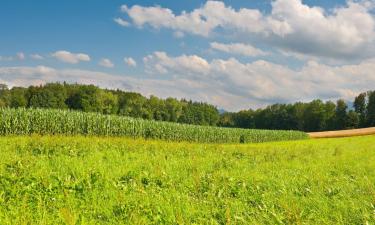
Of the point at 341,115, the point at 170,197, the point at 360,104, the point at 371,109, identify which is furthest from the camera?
the point at 360,104

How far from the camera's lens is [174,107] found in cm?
15125

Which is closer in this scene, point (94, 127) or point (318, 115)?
point (94, 127)

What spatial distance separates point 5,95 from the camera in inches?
5153

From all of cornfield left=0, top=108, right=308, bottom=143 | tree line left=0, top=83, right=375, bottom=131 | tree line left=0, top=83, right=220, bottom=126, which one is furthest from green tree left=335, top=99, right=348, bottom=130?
cornfield left=0, top=108, right=308, bottom=143

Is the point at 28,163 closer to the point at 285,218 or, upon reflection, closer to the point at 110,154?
the point at 110,154

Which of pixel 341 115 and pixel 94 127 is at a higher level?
pixel 341 115

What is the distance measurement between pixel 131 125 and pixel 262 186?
1288 inches

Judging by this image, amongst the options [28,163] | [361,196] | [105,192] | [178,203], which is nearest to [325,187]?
[361,196]

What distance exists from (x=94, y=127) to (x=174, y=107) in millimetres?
113581

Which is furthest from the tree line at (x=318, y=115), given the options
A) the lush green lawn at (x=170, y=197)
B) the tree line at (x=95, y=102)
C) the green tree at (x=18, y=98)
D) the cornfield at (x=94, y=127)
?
the lush green lawn at (x=170, y=197)

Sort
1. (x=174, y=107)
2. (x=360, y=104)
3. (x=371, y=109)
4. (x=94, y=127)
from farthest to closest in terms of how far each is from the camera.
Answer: (x=174, y=107), (x=360, y=104), (x=371, y=109), (x=94, y=127)

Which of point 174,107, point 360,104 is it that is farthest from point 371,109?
point 174,107

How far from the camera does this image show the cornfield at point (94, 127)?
103 feet

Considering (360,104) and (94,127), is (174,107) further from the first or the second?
(94,127)
